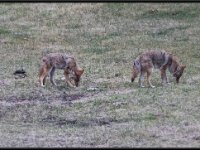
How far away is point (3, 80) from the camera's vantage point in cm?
2039

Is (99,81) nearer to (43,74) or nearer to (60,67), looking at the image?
(60,67)

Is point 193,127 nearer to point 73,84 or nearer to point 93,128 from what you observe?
point 93,128

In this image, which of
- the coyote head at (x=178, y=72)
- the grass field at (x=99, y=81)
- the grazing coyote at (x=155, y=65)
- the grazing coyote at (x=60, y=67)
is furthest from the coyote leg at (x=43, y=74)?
the coyote head at (x=178, y=72)

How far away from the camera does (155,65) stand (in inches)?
770

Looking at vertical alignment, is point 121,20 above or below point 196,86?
above

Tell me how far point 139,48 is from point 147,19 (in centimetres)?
508

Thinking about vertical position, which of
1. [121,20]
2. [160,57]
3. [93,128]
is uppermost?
[121,20]

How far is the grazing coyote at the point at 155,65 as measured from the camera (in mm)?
19219

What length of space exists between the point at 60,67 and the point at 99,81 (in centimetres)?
A: 121

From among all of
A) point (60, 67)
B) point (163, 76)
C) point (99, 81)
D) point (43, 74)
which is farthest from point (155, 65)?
point (43, 74)

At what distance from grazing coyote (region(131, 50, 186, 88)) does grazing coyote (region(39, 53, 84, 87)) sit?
5.32 feet

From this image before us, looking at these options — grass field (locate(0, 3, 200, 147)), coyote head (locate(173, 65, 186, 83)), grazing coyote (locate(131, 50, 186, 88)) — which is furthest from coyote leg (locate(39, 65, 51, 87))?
coyote head (locate(173, 65, 186, 83))

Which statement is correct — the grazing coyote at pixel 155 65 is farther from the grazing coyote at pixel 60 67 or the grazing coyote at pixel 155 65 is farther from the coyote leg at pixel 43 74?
the coyote leg at pixel 43 74

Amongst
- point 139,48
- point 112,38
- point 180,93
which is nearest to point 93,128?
point 180,93
